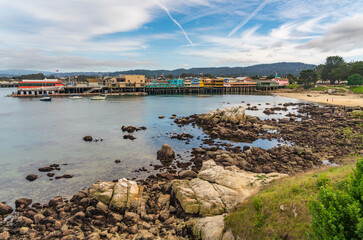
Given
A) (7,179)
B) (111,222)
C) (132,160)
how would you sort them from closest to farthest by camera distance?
(111,222) → (7,179) → (132,160)

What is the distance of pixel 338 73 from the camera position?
12019 cm

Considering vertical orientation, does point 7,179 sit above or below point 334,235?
below

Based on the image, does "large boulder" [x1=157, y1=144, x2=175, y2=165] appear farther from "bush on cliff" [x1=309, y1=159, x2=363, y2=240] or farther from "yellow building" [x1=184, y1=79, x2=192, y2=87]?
"yellow building" [x1=184, y1=79, x2=192, y2=87]

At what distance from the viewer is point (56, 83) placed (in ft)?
409

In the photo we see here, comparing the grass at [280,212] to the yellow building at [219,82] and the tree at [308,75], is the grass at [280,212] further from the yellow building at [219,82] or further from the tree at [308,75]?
the yellow building at [219,82]

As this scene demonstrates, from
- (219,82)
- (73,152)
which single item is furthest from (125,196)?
(219,82)

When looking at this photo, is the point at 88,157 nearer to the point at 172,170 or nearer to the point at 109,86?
the point at 172,170

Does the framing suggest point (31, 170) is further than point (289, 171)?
Yes

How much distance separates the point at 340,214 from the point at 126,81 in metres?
132

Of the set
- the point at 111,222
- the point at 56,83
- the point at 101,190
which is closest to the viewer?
the point at 111,222

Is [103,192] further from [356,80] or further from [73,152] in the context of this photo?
[356,80]

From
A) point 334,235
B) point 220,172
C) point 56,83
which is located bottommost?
point 220,172

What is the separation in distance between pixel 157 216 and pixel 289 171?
44.6 feet

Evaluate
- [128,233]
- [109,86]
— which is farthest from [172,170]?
[109,86]
